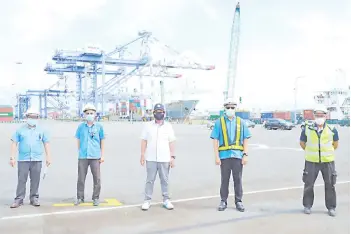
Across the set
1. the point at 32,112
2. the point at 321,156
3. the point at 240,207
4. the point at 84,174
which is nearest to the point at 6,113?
the point at 32,112

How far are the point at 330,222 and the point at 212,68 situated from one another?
76.6 metres

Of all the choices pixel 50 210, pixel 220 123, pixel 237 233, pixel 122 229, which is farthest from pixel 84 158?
pixel 237 233

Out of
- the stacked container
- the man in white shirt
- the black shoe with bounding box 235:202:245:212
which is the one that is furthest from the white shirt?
the stacked container

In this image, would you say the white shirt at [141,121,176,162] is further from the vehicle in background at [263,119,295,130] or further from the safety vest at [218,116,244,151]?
the vehicle in background at [263,119,295,130]

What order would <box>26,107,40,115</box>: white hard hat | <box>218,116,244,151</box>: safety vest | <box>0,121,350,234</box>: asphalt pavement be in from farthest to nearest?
<box>26,107,40,115</box>: white hard hat < <box>218,116,244,151</box>: safety vest < <box>0,121,350,234</box>: asphalt pavement

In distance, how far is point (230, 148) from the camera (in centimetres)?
524

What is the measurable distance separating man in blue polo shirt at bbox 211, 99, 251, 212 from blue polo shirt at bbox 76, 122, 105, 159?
5.69ft

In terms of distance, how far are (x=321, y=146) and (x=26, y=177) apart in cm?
416

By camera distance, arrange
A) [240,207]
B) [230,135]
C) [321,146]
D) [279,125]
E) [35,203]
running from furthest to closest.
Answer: [279,125]
[35,203]
[230,135]
[240,207]
[321,146]

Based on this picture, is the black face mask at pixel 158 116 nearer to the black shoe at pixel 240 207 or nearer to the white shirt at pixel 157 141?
the white shirt at pixel 157 141

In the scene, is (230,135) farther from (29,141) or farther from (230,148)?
(29,141)

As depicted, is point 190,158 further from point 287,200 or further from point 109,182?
point 287,200

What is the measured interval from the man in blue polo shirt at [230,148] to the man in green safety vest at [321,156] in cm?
85

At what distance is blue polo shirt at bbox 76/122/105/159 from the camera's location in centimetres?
558
